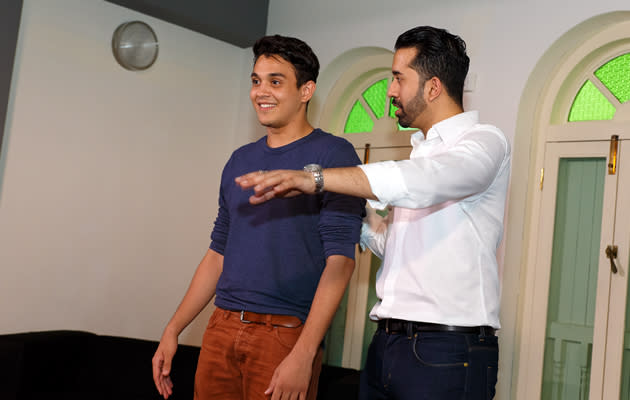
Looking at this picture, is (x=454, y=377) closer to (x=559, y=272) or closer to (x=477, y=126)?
(x=477, y=126)

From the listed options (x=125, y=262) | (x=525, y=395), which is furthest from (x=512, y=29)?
(x=125, y=262)

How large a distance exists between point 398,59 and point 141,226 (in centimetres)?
293

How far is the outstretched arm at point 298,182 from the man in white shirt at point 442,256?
0.07 metres

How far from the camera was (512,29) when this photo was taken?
3.32 metres

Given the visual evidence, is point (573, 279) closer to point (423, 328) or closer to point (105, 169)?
point (423, 328)

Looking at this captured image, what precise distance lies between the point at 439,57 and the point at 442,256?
19.5 inches

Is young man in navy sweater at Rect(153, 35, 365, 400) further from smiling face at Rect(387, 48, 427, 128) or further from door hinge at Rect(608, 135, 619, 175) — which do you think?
door hinge at Rect(608, 135, 619, 175)

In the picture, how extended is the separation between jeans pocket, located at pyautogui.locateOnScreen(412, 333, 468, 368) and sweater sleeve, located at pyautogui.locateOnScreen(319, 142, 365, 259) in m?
0.29

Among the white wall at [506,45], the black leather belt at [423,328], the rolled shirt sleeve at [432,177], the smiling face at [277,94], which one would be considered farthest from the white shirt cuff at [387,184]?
the white wall at [506,45]

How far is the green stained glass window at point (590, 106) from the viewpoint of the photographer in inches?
127

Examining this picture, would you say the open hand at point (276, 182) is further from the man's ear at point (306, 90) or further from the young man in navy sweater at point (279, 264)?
the man's ear at point (306, 90)

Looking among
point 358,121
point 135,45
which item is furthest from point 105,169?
point 358,121

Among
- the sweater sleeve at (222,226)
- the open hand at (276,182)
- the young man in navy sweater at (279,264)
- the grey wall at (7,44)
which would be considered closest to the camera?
the open hand at (276,182)

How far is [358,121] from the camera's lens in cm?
441
